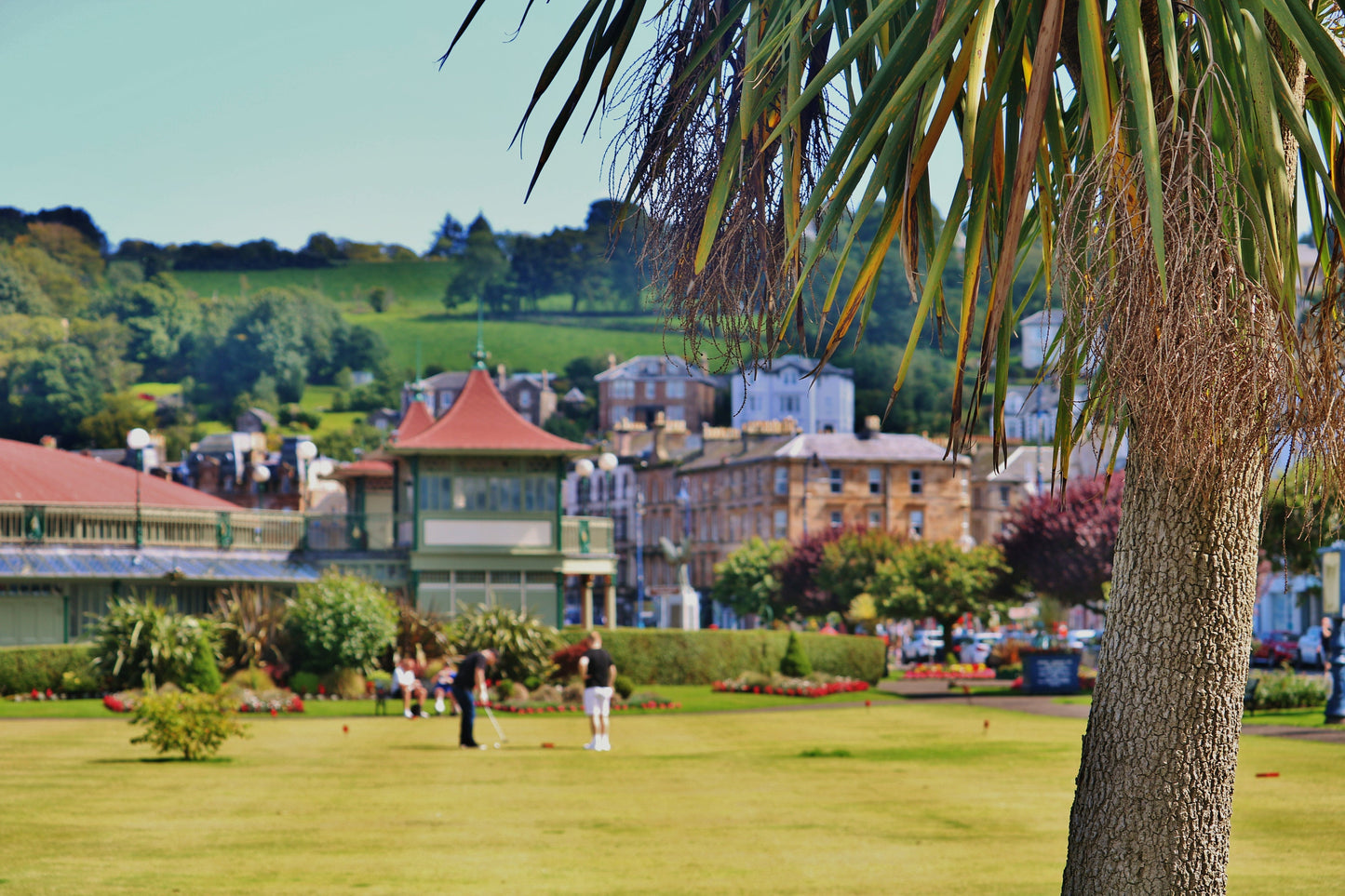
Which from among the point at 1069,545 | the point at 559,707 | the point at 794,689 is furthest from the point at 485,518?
the point at 1069,545

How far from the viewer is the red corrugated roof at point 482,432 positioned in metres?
43.0

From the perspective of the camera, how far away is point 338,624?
117 ft

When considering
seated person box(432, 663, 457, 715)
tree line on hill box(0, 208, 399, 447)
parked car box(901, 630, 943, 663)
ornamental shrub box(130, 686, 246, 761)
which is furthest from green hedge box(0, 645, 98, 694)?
tree line on hill box(0, 208, 399, 447)

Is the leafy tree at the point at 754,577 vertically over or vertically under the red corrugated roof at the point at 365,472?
under

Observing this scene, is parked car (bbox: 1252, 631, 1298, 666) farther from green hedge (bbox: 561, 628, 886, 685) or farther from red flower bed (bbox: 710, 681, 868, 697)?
red flower bed (bbox: 710, 681, 868, 697)

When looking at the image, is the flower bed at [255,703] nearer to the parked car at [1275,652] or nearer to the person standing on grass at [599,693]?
the person standing on grass at [599,693]

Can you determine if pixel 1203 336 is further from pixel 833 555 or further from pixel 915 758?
pixel 833 555

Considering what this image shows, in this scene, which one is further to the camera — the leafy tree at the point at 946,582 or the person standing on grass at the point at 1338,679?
the leafy tree at the point at 946,582

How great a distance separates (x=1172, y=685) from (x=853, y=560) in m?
65.9

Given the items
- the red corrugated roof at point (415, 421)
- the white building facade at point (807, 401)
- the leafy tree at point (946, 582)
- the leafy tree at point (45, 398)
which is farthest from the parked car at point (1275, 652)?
the leafy tree at point (45, 398)

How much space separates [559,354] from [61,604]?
142 metres

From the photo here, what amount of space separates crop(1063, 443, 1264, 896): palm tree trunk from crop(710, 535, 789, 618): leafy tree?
74.9m

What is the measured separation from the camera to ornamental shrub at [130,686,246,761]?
63.9 ft

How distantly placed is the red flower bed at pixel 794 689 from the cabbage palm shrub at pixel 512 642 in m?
5.35
